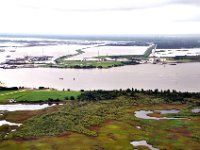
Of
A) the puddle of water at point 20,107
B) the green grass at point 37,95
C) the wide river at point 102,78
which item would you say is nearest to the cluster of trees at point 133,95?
the green grass at point 37,95

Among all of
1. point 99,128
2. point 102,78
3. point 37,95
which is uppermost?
point 102,78

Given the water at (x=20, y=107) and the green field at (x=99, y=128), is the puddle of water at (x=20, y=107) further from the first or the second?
the green field at (x=99, y=128)

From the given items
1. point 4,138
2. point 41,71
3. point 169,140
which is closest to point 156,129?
point 169,140

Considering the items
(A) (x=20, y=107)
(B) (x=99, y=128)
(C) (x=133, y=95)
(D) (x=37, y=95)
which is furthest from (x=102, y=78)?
(B) (x=99, y=128)

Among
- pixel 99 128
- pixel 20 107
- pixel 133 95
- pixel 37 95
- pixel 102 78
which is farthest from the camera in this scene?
pixel 102 78

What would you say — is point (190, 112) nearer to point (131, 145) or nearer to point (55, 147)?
point (131, 145)

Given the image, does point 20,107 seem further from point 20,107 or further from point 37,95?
point 37,95

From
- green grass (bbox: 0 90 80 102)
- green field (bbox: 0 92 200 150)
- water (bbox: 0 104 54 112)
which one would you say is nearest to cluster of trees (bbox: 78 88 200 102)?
green field (bbox: 0 92 200 150)
